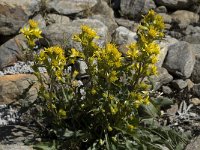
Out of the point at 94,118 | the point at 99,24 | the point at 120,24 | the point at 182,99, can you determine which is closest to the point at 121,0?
the point at 120,24

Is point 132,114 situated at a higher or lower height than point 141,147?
higher

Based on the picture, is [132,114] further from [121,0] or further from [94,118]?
[121,0]

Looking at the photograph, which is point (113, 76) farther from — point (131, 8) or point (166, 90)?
point (131, 8)

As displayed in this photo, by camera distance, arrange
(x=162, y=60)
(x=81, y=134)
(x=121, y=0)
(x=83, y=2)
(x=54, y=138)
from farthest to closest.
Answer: (x=121, y=0)
(x=83, y=2)
(x=162, y=60)
(x=54, y=138)
(x=81, y=134)

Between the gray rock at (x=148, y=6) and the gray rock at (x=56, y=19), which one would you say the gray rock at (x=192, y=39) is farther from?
the gray rock at (x=56, y=19)

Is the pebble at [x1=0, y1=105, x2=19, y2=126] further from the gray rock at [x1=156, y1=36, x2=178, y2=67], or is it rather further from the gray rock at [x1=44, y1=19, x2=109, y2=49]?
the gray rock at [x1=156, y1=36, x2=178, y2=67]

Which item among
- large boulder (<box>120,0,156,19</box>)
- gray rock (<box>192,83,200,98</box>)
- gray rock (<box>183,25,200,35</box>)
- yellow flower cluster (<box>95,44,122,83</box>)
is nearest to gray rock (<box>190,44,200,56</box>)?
gray rock (<box>183,25,200,35</box>)

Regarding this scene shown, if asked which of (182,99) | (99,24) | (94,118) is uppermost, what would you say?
(99,24)
